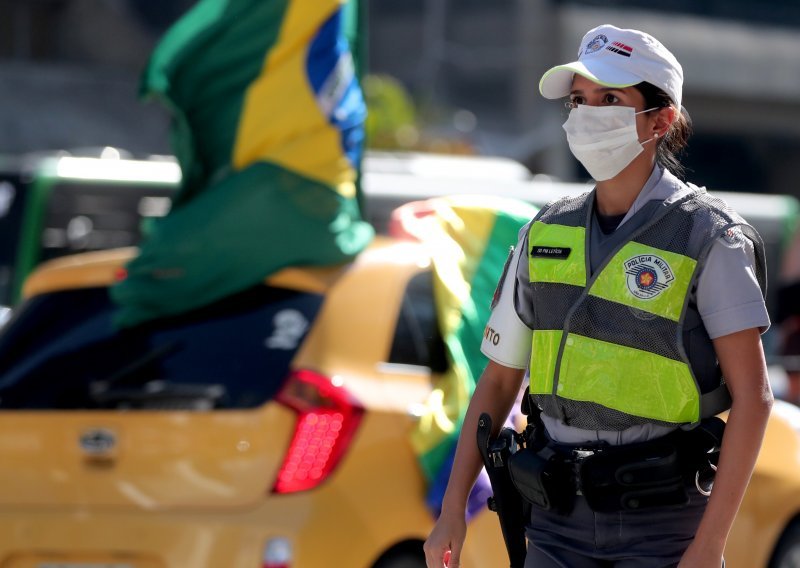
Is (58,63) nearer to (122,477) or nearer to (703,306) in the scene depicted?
(122,477)

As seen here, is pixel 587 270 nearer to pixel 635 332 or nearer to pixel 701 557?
pixel 635 332

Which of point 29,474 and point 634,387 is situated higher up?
point 634,387

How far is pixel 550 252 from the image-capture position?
302cm

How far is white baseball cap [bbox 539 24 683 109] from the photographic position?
115 inches

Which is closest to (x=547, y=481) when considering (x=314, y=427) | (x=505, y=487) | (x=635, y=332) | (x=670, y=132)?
(x=505, y=487)

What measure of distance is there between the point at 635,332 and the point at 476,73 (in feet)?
85.4

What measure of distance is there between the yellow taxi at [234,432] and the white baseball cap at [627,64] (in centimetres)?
180

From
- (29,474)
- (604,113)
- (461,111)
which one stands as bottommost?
(461,111)

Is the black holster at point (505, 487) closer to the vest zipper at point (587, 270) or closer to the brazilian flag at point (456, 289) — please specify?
the vest zipper at point (587, 270)

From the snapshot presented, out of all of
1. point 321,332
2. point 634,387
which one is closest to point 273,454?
point 321,332

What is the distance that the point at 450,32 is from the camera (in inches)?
1124

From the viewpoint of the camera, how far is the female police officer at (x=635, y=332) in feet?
9.16

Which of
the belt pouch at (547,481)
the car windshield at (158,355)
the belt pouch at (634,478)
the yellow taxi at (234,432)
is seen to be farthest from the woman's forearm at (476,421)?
the car windshield at (158,355)

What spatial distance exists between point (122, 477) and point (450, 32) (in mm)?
24577
